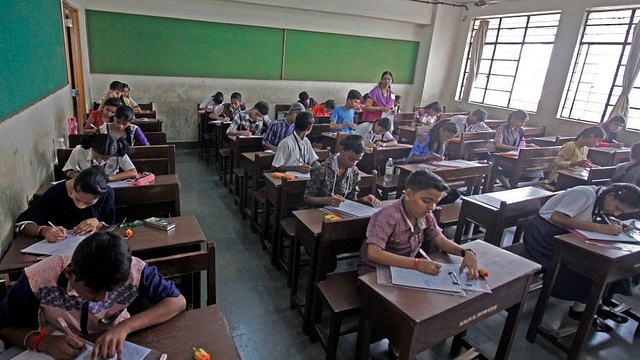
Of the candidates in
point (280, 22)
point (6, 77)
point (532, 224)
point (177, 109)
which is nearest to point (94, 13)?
point (177, 109)

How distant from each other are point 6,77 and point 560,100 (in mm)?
8032

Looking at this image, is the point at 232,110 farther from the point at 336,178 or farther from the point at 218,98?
the point at 336,178

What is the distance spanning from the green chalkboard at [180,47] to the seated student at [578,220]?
241 inches

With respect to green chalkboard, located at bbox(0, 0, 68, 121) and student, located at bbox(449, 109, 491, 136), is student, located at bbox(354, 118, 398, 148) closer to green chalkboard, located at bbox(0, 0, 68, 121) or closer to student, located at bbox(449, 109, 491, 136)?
student, located at bbox(449, 109, 491, 136)

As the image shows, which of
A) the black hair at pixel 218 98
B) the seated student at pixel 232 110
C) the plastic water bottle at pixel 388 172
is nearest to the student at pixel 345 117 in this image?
the plastic water bottle at pixel 388 172

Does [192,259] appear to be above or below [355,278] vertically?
above

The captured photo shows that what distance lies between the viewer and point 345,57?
8.22m

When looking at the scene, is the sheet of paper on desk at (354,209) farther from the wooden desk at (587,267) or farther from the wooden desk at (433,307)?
the wooden desk at (587,267)

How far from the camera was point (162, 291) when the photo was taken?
129 centimetres

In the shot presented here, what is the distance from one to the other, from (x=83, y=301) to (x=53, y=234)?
0.75 m

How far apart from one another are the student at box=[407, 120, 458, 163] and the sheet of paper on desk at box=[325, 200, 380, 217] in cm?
175

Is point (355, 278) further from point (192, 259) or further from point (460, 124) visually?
point (460, 124)

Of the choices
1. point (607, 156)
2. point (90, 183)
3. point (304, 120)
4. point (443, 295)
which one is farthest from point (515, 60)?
point (90, 183)

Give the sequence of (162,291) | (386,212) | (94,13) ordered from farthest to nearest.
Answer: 1. (94,13)
2. (386,212)
3. (162,291)
